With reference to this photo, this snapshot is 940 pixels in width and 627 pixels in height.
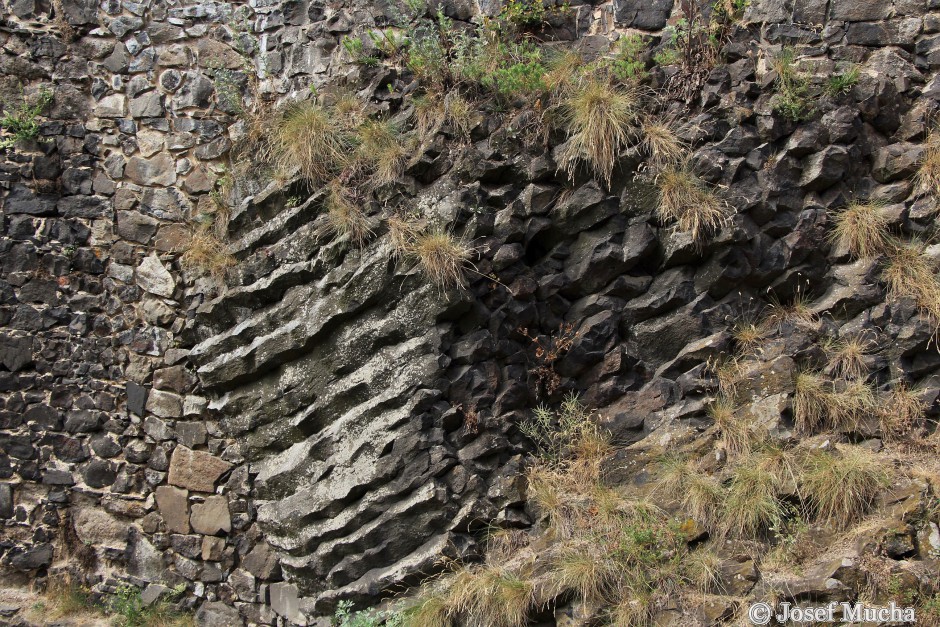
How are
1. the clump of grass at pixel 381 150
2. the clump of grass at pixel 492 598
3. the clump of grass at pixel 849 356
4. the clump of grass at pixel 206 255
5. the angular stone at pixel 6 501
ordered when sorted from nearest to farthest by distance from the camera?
the clump of grass at pixel 492 598 → the clump of grass at pixel 849 356 → the clump of grass at pixel 381 150 → the clump of grass at pixel 206 255 → the angular stone at pixel 6 501

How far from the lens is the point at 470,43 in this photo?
21.8ft

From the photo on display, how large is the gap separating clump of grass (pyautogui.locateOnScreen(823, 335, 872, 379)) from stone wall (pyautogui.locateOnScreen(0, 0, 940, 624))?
0.16 meters

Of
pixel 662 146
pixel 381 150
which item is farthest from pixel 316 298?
pixel 662 146

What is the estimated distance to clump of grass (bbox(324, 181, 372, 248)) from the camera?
19.3 ft

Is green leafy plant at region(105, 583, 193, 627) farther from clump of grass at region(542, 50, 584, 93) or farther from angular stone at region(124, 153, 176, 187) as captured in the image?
clump of grass at region(542, 50, 584, 93)

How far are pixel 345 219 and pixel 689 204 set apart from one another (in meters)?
2.43

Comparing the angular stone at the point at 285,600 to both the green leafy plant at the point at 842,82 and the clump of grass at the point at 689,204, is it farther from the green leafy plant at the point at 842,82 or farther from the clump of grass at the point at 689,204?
the green leafy plant at the point at 842,82

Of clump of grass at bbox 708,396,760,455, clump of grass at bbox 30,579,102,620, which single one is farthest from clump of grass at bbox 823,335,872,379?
clump of grass at bbox 30,579,102,620

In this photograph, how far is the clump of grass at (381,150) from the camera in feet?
19.8

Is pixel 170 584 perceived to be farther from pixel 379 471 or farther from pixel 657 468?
pixel 657 468

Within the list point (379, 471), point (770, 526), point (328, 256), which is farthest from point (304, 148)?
point (770, 526)

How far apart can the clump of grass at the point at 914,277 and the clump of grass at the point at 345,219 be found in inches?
139

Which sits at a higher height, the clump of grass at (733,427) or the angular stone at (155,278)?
the angular stone at (155,278)

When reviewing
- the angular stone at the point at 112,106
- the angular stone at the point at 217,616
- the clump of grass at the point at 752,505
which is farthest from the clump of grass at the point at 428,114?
the angular stone at the point at 217,616
